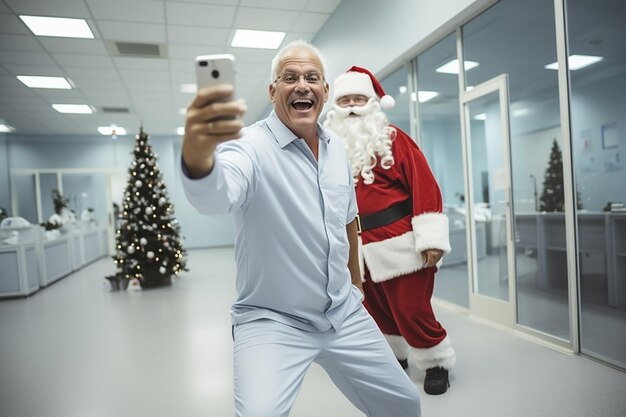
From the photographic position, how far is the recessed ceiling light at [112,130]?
443 inches

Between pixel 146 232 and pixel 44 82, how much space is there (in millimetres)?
3460

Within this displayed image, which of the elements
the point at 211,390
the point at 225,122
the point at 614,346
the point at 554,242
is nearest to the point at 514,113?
the point at 554,242

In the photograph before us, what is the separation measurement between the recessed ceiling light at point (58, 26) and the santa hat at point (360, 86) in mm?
4226

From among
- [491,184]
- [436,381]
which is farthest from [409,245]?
[491,184]

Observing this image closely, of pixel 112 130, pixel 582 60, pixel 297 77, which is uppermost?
pixel 112 130

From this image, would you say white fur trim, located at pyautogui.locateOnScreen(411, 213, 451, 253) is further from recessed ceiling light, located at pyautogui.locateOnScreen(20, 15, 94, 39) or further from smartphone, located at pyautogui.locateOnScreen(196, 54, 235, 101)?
recessed ceiling light, located at pyautogui.locateOnScreen(20, 15, 94, 39)

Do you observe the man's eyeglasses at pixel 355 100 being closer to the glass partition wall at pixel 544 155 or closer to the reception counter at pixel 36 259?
the glass partition wall at pixel 544 155

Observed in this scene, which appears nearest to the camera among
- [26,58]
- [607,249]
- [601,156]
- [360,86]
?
[360,86]

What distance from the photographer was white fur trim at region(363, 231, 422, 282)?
7.35 ft

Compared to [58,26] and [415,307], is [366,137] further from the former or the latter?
[58,26]

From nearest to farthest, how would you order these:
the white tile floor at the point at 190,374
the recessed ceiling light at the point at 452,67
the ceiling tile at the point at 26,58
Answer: the white tile floor at the point at 190,374, the recessed ceiling light at the point at 452,67, the ceiling tile at the point at 26,58

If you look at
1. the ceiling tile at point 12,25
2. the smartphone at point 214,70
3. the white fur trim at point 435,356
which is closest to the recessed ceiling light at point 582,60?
the white fur trim at point 435,356

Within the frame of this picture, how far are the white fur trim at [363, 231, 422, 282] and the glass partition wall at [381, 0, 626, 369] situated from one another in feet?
3.97

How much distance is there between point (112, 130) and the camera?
1150cm
